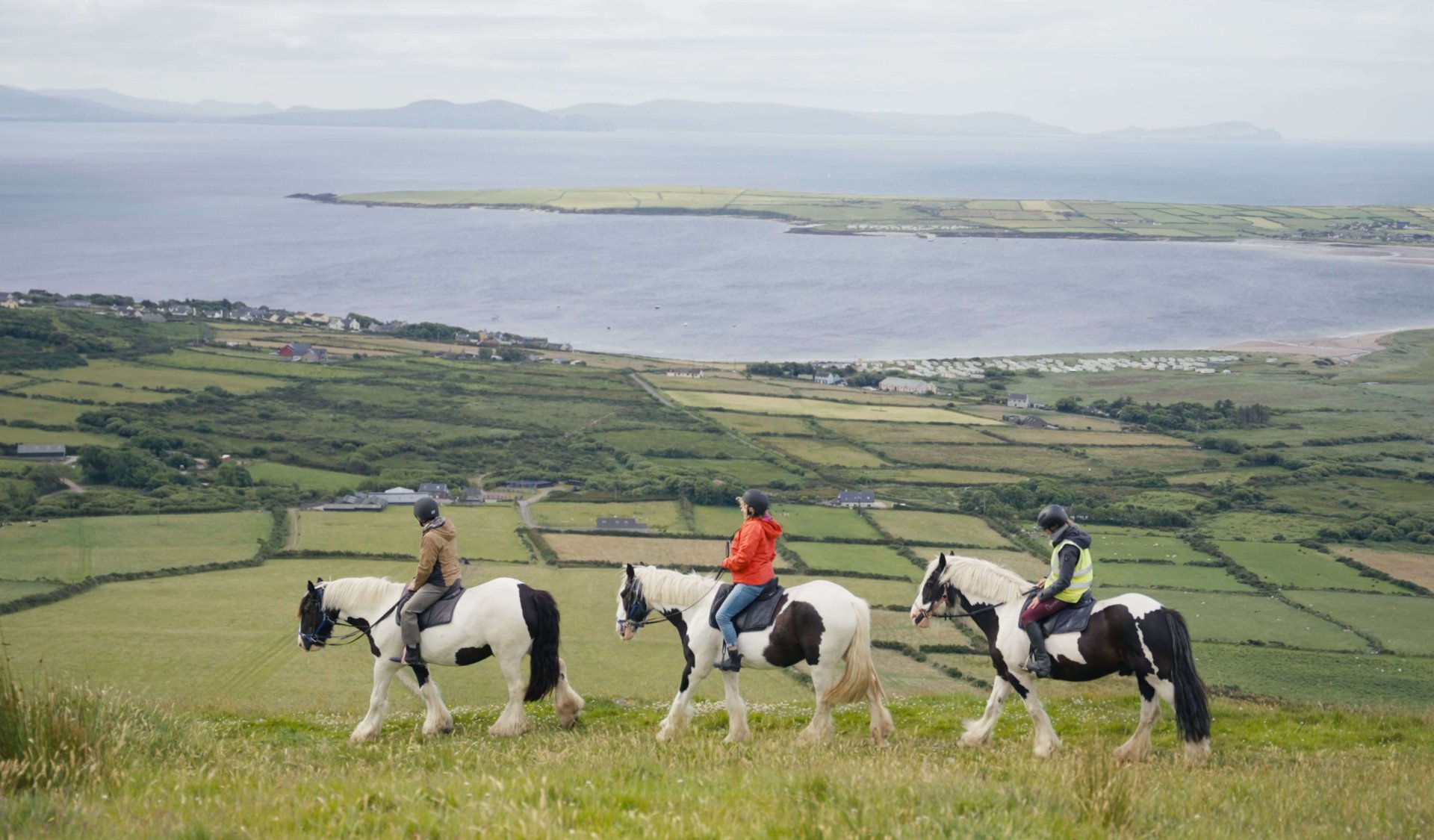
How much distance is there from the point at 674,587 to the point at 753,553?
1.12 metres

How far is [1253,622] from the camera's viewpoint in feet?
94.9

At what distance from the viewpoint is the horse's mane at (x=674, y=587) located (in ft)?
39.6

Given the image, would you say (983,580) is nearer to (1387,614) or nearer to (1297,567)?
(1387,614)

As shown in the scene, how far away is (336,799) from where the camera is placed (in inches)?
281

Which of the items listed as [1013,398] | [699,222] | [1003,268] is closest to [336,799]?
[1013,398]

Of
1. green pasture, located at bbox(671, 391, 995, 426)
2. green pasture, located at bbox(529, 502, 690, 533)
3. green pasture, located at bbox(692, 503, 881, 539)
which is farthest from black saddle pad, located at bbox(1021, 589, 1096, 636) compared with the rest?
green pasture, located at bbox(671, 391, 995, 426)

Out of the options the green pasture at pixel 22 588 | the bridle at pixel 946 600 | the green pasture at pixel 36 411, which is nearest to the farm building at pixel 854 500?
the green pasture at pixel 22 588

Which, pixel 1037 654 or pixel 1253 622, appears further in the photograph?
pixel 1253 622

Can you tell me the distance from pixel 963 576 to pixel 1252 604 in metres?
22.5

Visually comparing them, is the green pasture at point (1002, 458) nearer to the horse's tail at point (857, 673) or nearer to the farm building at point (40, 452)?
the farm building at point (40, 452)

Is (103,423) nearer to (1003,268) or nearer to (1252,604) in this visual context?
(1252,604)

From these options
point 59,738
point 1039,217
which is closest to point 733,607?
point 59,738

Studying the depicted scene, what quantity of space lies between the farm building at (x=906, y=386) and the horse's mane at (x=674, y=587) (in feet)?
181

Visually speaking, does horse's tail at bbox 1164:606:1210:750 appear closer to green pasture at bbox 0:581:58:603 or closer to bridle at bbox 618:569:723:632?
bridle at bbox 618:569:723:632
